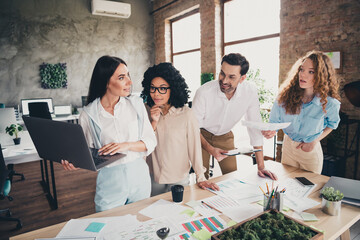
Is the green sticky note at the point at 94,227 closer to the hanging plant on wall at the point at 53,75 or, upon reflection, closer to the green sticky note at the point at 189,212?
the green sticky note at the point at 189,212

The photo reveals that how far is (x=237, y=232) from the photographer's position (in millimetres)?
953

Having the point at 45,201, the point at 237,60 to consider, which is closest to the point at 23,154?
the point at 45,201

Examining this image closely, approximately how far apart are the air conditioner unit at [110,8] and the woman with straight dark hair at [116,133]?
5.57 meters

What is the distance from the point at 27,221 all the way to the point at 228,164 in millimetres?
2292

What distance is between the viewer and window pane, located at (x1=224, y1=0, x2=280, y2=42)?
14.5 ft

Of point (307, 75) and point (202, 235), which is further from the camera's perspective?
point (307, 75)

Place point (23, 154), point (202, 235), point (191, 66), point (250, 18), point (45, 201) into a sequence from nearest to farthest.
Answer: point (202, 235)
point (23, 154)
point (45, 201)
point (250, 18)
point (191, 66)

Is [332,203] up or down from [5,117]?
down

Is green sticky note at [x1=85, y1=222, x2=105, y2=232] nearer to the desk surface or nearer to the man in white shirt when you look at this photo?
the man in white shirt

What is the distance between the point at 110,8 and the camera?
6297mm

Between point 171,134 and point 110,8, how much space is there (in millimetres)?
5782

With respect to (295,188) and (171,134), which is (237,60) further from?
(295,188)

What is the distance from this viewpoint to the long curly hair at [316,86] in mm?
1902

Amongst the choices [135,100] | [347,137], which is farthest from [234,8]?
[135,100]
